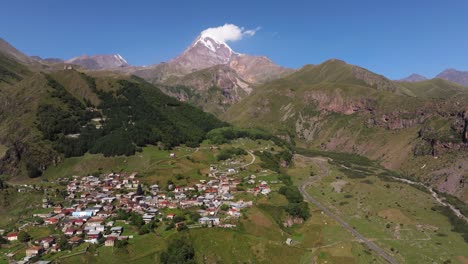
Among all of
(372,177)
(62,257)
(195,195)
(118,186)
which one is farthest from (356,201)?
(62,257)

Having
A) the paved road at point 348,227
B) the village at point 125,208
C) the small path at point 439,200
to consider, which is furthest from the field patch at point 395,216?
the village at point 125,208

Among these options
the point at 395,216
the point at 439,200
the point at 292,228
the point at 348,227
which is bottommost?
the point at 292,228

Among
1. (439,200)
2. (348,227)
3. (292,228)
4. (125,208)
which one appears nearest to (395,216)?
(348,227)

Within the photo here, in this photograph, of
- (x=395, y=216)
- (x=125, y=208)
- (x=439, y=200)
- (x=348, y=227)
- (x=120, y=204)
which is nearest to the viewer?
(x=125, y=208)

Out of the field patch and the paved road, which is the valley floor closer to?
the field patch

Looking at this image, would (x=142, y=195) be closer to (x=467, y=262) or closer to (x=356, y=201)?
(x=356, y=201)

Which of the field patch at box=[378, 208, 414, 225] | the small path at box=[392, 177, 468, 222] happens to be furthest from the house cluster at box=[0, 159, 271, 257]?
the small path at box=[392, 177, 468, 222]

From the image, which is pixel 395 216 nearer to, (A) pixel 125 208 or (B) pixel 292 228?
(B) pixel 292 228

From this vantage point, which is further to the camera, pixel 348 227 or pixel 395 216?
pixel 395 216

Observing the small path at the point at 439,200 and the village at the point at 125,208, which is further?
the small path at the point at 439,200

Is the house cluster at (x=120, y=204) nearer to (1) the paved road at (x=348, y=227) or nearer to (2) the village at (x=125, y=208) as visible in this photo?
(2) the village at (x=125, y=208)
